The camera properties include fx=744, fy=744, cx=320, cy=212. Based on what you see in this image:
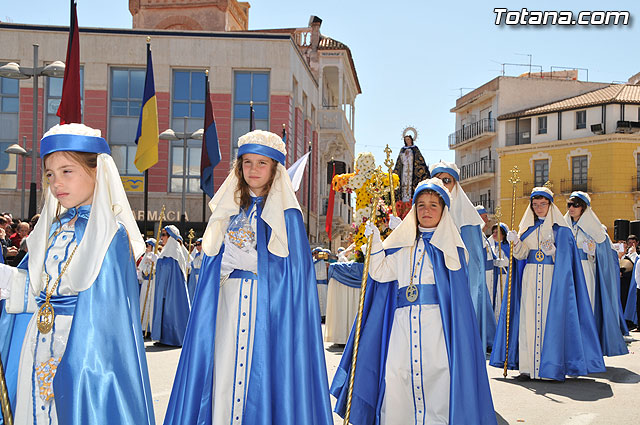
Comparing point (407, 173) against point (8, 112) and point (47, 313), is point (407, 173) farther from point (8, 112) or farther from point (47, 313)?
point (8, 112)

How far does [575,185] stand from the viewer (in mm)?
46781

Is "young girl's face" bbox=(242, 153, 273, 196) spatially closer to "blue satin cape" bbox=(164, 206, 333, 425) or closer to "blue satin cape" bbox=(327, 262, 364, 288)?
"blue satin cape" bbox=(164, 206, 333, 425)

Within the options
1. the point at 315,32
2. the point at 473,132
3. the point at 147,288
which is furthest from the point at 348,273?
the point at 473,132

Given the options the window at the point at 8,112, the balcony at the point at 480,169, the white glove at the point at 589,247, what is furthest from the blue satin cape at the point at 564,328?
the balcony at the point at 480,169

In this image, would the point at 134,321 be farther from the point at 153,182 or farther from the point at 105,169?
the point at 153,182

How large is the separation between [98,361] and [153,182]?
30.7 metres

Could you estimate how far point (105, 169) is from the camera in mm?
3891

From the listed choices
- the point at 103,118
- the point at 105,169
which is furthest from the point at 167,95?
the point at 105,169

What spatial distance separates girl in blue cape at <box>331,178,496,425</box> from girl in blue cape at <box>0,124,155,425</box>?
2495 mm

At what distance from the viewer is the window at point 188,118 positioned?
33625 millimetres

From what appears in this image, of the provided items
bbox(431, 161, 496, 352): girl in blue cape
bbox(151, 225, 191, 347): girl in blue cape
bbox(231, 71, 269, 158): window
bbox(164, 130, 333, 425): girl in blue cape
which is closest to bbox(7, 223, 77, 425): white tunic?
bbox(164, 130, 333, 425): girl in blue cape

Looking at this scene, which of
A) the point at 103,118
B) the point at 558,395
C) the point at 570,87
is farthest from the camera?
the point at 570,87

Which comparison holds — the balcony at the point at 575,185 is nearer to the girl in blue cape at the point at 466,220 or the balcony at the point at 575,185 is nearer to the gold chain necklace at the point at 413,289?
the girl in blue cape at the point at 466,220

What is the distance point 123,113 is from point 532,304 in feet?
89.8
